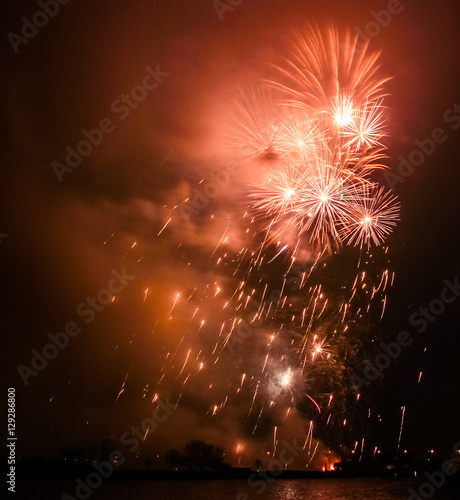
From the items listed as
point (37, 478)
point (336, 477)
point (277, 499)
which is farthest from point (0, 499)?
point (336, 477)

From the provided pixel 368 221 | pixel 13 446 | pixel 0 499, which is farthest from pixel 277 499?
pixel 368 221

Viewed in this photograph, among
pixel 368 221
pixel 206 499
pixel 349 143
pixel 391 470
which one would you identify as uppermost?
pixel 391 470

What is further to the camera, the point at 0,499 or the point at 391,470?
the point at 391,470

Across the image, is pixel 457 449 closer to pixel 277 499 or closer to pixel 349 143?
pixel 277 499

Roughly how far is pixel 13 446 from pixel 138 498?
34506 mm

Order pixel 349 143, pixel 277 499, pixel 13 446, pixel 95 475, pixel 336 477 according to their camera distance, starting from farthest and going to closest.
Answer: pixel 336 477 → pixel 95 475 → pixel 277 499 → pixel 13 446 → pixel 349 143

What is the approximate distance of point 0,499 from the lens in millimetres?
39656

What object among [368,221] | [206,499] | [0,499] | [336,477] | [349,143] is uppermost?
[336,477]

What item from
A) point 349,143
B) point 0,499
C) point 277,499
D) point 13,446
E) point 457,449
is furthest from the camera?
point 457,449

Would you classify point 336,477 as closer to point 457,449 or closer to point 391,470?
point 391,470

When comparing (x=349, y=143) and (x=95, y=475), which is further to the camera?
(x=95, y=475)

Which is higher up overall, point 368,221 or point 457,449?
point 457,449

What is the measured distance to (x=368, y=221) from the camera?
15484mm

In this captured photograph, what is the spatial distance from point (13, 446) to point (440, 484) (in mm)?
69605
